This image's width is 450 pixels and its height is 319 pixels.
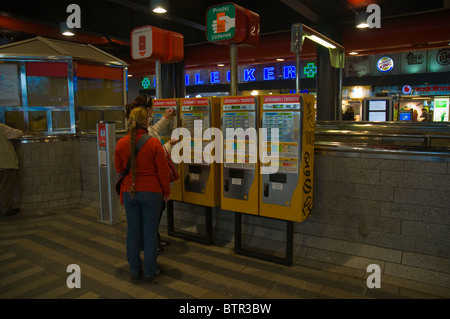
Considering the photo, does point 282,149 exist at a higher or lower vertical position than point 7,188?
higher

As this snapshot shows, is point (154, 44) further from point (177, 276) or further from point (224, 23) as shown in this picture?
point (177, 276)

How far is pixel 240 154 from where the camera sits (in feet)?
13.2

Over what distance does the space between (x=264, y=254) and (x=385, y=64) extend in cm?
1390

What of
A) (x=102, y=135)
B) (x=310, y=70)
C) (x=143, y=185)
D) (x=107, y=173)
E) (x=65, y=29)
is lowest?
(x=107, y=173)

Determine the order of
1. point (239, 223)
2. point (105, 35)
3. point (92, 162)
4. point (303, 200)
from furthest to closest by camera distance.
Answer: point (105, 35)
point (92, 162)
point (239, 223)
point (303, 200)

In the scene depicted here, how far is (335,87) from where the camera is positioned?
30.2ft

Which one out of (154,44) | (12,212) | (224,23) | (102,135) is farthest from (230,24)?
(12,212)

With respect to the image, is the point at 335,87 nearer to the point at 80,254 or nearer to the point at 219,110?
the point at 219,110

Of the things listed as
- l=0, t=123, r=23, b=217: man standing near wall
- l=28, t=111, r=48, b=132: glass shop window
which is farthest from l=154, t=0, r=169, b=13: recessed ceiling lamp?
l=0, t=123, r=23, b=217: man standing near wall

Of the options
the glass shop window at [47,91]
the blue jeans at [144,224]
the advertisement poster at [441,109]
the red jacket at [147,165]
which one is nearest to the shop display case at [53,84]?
the glass shop window at [47,91]

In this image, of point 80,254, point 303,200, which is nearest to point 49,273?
point 80,254

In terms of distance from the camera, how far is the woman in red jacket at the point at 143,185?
343 centimetres

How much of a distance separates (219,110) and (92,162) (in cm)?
322

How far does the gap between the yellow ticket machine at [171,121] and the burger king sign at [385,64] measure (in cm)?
1346
